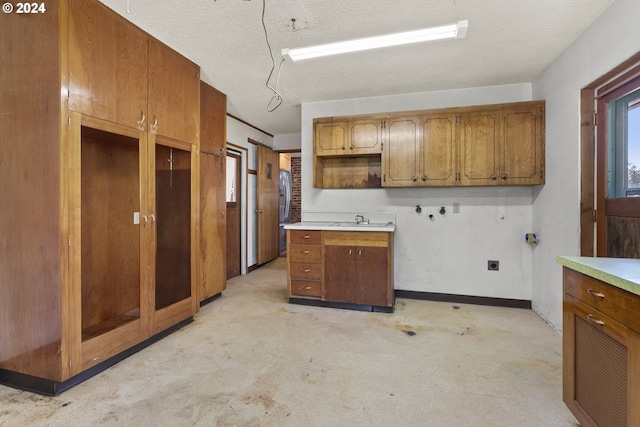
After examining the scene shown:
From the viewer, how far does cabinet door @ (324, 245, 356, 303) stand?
3.30 metres

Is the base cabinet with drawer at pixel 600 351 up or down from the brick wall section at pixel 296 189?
down

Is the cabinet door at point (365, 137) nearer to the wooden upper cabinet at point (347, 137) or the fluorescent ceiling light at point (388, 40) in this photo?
the wooden upper cabinet at point (347, 137)

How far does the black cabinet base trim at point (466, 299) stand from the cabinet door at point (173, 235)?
2535mm

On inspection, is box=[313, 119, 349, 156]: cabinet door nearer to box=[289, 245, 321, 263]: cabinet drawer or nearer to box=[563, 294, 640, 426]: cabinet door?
box=[289, 245, 321, 263]: cabinet drawer

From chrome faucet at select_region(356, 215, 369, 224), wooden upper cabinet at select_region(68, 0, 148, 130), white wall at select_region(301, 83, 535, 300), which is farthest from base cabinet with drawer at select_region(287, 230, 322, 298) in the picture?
wooden upper cabinet at select_region(68, 0, 148, 130)

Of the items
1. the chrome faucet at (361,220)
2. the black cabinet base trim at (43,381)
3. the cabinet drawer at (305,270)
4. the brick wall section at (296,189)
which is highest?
the brick wall section at (296,189)

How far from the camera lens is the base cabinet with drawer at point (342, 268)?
3205mm

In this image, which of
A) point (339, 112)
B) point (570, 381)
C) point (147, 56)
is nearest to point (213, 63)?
point (147, 56)

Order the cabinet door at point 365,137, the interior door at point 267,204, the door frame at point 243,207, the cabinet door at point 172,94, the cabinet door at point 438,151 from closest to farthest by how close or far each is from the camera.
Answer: the cabinet door at point 172,94, the cabinet door at point 438,151, the cabinet door at point 365,137, the door frame at point 243,207, the interior door at point 267,204

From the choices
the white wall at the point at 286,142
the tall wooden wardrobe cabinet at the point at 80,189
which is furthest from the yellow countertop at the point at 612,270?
the white wall at the point at 286,142

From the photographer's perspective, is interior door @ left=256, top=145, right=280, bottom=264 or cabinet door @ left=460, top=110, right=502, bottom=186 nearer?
cabinet door @ left=460, top=110, right=502, bottom=186

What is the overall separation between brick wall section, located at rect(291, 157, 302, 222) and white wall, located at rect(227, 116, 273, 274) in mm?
2468

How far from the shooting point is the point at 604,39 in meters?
2.10

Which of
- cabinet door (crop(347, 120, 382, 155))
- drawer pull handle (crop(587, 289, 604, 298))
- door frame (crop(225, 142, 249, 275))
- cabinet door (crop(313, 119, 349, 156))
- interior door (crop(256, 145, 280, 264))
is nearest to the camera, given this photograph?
drawer pull handle (crop(587, 289, 604, 298))
